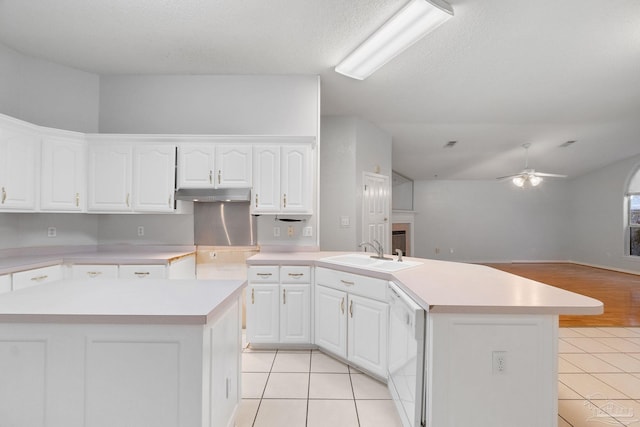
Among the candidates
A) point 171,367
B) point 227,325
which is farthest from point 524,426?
point 171,367

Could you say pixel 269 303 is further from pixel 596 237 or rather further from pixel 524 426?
pixel 596 237

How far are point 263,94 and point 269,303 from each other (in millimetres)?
2385

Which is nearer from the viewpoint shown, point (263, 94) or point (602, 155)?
point (263, 94)

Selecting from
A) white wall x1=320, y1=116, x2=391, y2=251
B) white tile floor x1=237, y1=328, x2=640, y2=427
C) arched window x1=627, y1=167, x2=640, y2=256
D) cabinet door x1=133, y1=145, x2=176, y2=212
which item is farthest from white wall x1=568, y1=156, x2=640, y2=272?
cabinet door x1=133, y1=145, x2=176, y2=212

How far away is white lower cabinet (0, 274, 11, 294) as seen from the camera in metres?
2.23

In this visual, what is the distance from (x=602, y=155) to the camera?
23.8 ft

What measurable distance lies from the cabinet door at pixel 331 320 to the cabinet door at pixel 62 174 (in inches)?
106

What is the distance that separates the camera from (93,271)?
9.19 feet

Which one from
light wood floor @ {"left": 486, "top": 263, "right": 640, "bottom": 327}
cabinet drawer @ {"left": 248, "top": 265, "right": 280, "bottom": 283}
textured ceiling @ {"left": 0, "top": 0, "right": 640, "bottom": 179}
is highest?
textured ceiling @ {"left": 0, "top": 0, "right": 640, "bottom": 179}

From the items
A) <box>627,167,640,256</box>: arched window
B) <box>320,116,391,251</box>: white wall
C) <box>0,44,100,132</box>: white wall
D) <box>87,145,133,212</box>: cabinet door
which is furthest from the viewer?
<box>627,167,640,256</box>: arched window

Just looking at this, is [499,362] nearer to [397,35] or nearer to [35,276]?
[397,35]

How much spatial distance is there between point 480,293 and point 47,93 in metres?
4.52

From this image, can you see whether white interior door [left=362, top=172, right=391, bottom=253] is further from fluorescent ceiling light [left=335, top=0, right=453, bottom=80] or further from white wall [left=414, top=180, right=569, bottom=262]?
white wall [left=414, top=180, right=569, bottom=262]

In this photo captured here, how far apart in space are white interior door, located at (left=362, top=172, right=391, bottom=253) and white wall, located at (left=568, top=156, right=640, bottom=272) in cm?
684
